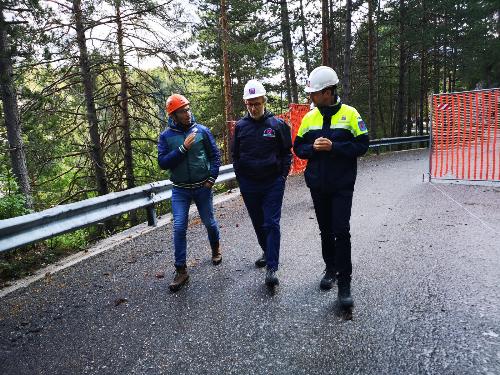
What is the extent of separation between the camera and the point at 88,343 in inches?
126

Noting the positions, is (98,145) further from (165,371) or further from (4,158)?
(165,371)

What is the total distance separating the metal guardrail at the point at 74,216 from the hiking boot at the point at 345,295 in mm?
3661

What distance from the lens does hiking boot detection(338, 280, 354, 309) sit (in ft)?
11.5

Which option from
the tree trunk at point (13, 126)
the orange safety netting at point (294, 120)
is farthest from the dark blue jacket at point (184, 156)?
the orange safety netting at point (294, 120)

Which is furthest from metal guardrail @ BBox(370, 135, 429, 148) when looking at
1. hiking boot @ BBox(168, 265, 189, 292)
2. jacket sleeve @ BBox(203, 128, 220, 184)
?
hiking boot @ BBox(168, 265, 189, 292)

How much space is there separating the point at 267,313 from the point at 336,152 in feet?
5.43

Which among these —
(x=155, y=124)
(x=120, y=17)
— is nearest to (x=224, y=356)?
(x=120, y=17)

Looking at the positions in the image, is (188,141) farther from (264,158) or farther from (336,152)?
(336,152)

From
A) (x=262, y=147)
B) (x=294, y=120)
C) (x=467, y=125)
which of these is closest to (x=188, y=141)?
(x=262, y=147)

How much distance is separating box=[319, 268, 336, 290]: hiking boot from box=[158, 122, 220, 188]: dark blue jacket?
5.91 ft

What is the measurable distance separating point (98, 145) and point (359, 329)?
9.48 m

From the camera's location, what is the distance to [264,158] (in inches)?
168

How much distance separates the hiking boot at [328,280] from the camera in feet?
13.2

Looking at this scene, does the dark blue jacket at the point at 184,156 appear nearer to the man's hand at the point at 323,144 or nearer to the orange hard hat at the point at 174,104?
the orange hard hat at the point at 174,104
